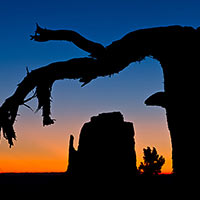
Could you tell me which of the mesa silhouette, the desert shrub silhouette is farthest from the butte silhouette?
the desert shrub silhouette

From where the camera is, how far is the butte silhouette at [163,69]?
3.33m

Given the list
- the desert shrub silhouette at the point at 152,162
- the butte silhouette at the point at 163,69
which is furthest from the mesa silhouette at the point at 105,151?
the butte silhouette at the point at 163,69

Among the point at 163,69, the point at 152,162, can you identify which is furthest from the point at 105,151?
the point at 163,69

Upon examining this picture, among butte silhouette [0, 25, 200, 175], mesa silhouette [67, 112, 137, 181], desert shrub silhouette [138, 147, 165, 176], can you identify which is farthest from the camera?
desert shrub silhouette [138, 147, 165, 176]

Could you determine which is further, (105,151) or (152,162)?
(152,162)

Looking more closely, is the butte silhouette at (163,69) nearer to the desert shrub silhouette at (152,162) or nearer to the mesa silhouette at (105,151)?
the mesa silhouette at (105,151)

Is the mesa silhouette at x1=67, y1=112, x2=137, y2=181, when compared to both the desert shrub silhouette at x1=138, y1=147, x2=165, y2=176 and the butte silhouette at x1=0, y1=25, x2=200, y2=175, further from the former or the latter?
the butte silhouette at x1=0, y1=25, x2=200, y2=175

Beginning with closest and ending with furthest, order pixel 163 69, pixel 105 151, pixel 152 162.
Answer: pixel 163 69
pixel 105 151
pixel 152 162

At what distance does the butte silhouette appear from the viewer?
3332mm

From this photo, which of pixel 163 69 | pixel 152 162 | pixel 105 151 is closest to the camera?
pixel 163 69

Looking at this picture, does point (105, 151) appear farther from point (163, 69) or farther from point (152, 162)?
point (163, 69)

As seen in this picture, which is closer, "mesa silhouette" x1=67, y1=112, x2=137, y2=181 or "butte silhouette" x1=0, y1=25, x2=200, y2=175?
"butte silhouette" x1=0, y1=25, x2=200, y2=175

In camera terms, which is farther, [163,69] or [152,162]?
[152,162]

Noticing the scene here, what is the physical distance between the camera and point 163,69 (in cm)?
357
